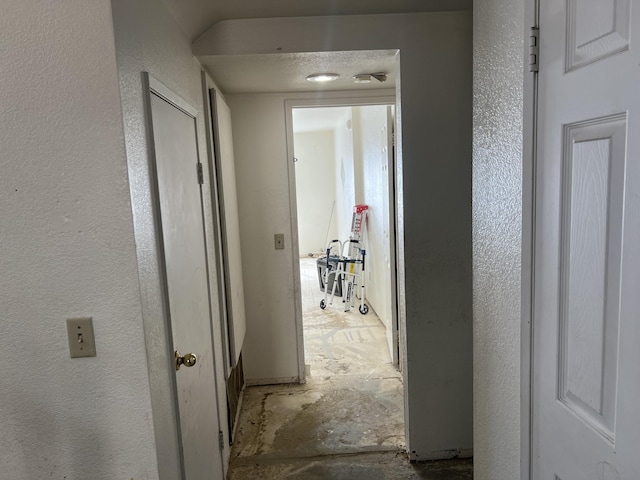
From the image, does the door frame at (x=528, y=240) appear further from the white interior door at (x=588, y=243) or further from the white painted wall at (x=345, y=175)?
the white painted wall at (x=345, y=175)

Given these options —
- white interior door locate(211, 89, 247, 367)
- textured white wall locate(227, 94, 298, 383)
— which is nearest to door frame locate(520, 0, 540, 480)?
white interior door locate(211, 89, 247, 367)

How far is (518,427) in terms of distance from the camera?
1159 millimetres

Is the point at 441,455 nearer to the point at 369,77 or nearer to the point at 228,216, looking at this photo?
the point at 228,216

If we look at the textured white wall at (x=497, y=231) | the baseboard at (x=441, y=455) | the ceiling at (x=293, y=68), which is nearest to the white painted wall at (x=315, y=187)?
the ceiling at (x=293, y=68)

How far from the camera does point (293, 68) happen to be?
2215 mm

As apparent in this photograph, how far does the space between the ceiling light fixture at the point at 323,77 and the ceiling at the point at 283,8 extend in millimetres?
451

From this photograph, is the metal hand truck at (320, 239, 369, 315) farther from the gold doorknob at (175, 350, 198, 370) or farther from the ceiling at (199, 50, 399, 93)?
the gold doorknob at (175, 350, 198, 370)

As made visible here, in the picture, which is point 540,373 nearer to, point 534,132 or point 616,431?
point 616,431

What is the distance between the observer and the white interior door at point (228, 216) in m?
2.28

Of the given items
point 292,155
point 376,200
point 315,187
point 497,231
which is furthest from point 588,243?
point 315,187

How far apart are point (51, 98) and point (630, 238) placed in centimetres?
128

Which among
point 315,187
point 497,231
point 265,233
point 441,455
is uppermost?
point 315,187

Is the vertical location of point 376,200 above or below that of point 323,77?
below

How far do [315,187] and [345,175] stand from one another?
1908 mm
